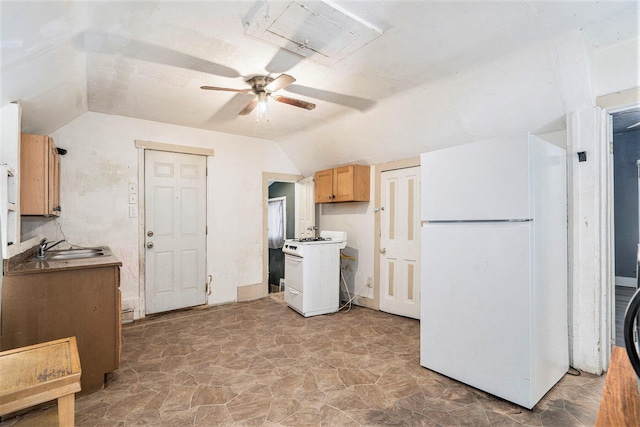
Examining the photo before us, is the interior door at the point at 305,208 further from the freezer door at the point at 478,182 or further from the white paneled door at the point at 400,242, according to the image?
the freezer door at the point at 478,182

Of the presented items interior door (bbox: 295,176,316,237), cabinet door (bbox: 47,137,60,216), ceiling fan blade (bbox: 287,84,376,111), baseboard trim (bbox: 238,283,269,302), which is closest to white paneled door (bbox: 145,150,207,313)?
baseboard trim (bbox: 238,283,269,302)

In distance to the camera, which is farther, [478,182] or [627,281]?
[627,281]

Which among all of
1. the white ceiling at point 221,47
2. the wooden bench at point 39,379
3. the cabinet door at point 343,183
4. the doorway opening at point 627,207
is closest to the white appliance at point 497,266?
the white ceiling at point 221,47

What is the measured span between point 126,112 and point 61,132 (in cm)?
72

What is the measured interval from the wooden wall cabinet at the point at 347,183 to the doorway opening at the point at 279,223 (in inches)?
79.0

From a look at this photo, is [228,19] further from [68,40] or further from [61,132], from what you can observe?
[61,132]

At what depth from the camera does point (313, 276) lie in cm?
402

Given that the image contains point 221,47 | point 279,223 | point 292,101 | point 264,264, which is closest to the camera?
point 221,47

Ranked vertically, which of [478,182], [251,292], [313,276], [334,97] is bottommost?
[251,292]

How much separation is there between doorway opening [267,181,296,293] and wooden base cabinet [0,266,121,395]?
164 inches

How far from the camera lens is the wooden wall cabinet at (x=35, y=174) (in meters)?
2.59

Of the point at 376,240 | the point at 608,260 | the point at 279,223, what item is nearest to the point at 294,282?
the point at 376,240

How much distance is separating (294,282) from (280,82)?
8.78ft

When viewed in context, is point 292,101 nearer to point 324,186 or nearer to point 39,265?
point 324,186
